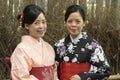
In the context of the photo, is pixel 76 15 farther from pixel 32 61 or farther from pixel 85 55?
pixel 32 61

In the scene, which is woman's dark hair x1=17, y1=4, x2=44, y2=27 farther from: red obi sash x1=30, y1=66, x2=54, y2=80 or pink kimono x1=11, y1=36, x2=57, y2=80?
red obi sash x1=30, y1=66, x2=54, y2=80

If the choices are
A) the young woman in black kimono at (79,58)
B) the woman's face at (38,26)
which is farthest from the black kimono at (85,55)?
the woman's face at (38,26)

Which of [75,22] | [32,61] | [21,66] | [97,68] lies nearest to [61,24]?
[75,22]

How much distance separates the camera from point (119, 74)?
596 centimetres

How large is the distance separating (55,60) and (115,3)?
2.84 metres

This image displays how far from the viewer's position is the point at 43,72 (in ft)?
11.4

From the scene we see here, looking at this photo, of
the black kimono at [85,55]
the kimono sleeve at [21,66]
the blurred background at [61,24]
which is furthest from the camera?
the blurred background at [61,24]

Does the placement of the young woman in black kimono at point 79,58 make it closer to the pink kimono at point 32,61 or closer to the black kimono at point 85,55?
the black kimono at point 85,55

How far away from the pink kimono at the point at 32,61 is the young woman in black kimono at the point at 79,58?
136mm

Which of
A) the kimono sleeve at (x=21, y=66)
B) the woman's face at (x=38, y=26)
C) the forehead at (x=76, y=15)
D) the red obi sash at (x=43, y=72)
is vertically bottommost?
the red obi sash at (x=43, y=72)

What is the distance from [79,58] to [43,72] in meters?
0.38

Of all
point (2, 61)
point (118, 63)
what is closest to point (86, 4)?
point (118, 63)

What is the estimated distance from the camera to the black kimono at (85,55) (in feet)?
11.6

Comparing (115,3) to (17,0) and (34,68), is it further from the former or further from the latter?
(34,68)
